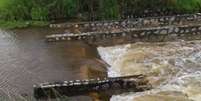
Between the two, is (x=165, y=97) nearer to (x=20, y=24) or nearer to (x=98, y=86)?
(x=98, y=86)

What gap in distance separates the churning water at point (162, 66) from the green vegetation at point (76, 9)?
4344mm

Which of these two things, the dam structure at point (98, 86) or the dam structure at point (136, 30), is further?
Result: the dam structure at point (136, 30)

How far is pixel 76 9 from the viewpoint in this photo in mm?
20953

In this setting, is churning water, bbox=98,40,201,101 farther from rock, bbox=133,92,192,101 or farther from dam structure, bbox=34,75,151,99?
Answer: dam structure, bbox=34,75,151,99

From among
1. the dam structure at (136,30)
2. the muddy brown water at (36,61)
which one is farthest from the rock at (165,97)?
the dam structure at (136,30)

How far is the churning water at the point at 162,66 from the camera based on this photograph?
1188cm

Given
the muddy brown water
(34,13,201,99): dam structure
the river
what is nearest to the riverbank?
(34,13,201,99): dam structure

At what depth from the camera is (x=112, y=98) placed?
464 inches

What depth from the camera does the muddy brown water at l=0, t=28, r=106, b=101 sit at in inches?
513

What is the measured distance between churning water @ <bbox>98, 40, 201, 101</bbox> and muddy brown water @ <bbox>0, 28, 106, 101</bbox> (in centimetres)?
87

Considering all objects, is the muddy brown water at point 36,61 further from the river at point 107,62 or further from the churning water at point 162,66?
the churning water at point 162,66

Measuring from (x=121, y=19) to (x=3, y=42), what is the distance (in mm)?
6061

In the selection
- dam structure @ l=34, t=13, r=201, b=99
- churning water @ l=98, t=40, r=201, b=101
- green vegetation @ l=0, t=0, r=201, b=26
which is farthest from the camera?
green vegetation @ l=0, t=0, r=201, b=26

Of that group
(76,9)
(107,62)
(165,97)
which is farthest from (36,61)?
(76,9)
